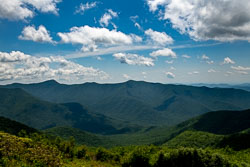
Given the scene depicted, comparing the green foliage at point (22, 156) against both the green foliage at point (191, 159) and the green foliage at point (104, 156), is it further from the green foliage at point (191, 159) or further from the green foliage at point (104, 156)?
the green foliage at point (104, 156)

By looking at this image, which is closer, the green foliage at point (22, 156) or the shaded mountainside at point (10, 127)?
the green foliage at point (22, 156)

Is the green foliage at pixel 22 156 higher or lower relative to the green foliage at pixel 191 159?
higher

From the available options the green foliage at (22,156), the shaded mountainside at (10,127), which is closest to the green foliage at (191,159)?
the green foliage at (22,156)

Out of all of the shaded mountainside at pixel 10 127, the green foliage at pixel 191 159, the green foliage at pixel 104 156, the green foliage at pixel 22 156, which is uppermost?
the green foliage at pixel 22 156

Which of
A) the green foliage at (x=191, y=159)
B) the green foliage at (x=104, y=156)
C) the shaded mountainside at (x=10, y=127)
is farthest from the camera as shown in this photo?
the shaded mountainside at (x=10, y=127)

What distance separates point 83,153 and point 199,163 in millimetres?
26337

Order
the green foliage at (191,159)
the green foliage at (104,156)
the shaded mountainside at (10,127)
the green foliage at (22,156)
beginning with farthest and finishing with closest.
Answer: the shaded mountainside at (10,127)
the green foliage at (104,156)
the green foliage at (191,159)
the green foliage at (22,156)

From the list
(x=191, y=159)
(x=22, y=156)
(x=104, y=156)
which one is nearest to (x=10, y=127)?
(x=104, y=156)

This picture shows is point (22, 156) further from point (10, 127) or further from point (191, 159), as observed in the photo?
point (10, 127)

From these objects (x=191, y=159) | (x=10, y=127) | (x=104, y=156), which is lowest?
(x=10, y=127)

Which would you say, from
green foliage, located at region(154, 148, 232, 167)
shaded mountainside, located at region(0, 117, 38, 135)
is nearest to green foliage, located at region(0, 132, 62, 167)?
green foliage, located at region(154, 148, 232, 167)

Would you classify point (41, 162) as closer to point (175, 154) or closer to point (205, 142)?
point (175, 154)

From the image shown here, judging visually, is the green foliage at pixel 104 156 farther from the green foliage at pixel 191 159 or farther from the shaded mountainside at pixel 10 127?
the shaded mountainside at pixel 10 127

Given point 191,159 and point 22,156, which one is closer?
point 22,156
